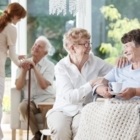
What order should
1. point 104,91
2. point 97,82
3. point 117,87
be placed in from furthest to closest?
point 97,82
point 104,91
point 117,87

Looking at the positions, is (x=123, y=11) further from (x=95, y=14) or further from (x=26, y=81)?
(x=26, y=81)

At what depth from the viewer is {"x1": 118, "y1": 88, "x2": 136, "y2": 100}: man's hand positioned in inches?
106

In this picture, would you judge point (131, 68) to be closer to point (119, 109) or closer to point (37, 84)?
point (119, 109)

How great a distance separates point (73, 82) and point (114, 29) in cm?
→ 225

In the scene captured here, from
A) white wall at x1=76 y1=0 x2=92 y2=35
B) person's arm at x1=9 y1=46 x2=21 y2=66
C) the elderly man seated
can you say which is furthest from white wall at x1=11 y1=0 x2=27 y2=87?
the elderly man seated

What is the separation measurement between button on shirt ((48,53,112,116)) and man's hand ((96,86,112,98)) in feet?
0.36

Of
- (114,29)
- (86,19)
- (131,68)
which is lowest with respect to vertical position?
(131,68)

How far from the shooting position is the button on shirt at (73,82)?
307cm

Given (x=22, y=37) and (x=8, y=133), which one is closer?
(x=8, y=133)

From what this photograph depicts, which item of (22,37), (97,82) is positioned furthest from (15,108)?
(97,82)

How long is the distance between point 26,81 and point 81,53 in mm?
1248

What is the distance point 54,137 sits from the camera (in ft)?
9.86

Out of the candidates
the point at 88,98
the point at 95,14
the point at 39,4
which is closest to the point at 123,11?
the point at 95,14

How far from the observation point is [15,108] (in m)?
4.24
